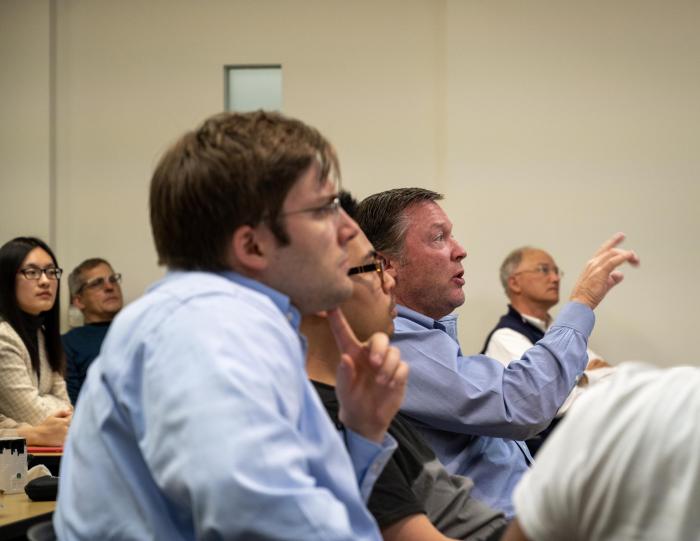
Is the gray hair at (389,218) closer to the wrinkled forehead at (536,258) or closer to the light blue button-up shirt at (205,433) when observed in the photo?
the light blue button-up shirt at (205,433)

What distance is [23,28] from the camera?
5.18 m

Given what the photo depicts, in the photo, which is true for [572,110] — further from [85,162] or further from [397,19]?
[85,162]

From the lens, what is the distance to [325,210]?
3.83 feet

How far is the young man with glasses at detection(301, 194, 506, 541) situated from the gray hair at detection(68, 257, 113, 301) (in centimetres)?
343

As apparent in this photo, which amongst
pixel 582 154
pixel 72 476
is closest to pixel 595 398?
pixel 72 476

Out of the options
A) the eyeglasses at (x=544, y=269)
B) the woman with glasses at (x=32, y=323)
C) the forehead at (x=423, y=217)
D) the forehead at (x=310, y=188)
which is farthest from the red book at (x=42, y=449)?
the eyeglasses at (x=544, y=269)

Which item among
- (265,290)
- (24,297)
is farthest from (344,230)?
(24,297)

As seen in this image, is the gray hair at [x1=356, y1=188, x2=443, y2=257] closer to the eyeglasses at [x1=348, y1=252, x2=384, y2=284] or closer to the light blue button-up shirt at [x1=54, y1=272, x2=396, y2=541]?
the eyeglasses at [x1=348, y1=252, x2=384, y2=284]

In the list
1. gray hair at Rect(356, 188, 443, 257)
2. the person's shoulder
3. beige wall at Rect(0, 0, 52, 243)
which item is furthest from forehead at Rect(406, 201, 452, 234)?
beige wall at Rect(0, 0, 52, 243)

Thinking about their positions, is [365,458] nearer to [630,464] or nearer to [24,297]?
[630,464]

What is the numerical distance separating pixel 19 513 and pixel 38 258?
7.03 feet

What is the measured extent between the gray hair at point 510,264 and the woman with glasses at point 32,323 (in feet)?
7.54

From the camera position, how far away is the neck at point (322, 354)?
61.3 inches

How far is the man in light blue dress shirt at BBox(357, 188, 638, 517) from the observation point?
76.4 inches
